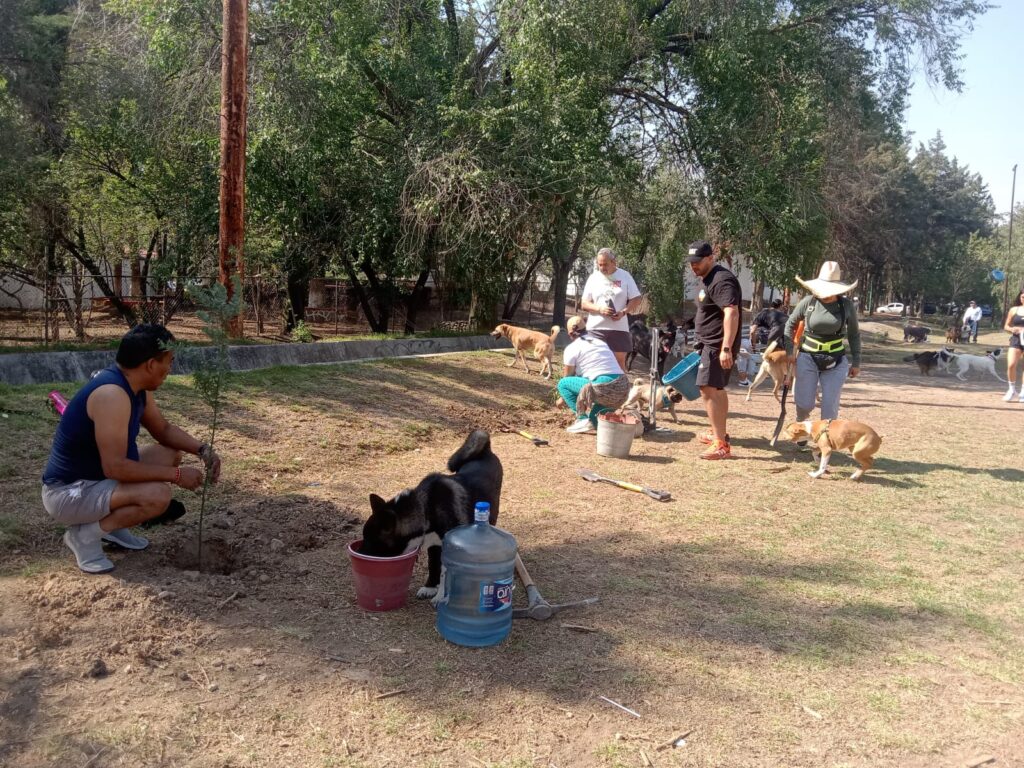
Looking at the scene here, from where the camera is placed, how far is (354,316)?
63.6 feet

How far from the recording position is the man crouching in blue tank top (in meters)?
3.75

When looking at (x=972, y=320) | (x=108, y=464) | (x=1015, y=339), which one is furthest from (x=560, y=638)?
(x=972, y=320)

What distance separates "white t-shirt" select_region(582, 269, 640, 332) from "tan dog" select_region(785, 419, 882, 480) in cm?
240

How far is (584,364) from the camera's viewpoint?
8039mm

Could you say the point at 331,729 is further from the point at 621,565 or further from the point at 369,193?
the point at 369,193

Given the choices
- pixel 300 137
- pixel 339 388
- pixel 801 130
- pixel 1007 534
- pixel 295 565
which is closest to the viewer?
pixel 295 565

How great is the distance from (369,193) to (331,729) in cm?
1297

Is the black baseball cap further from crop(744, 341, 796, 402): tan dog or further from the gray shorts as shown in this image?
the gray shorts

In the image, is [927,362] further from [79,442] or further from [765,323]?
[79,442]

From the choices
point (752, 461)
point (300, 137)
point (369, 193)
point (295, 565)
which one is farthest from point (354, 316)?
point (295, 565)

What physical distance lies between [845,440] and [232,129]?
8414 mm

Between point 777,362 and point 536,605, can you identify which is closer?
point 536,605

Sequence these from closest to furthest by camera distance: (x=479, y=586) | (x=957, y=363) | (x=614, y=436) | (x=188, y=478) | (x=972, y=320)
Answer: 1. (x=479, y=586)
2. (x=188, y=478)
3. (x=614, y=436)
4. (x=957, y=363)
5. (x=972, y=320)

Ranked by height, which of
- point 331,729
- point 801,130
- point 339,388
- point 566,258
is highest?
point 801,130
